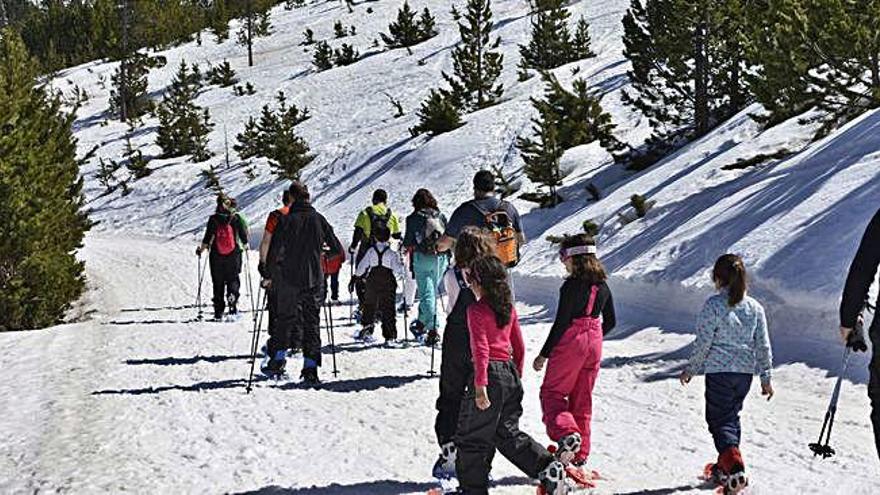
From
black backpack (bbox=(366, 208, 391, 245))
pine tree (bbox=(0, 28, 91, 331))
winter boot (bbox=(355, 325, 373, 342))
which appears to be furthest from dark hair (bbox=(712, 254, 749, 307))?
pine tree (bbox=(0, 28, 91, 331))

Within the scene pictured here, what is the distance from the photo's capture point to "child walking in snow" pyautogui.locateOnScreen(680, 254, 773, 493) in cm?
584

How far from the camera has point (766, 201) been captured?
13.4 m

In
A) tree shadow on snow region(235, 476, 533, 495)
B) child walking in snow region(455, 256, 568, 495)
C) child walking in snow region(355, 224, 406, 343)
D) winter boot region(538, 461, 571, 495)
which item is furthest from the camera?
child walking in snow region(355, 224, 406, 343)

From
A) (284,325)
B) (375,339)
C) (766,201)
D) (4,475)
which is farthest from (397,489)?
(766,201)

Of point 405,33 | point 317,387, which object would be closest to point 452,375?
point 317,387

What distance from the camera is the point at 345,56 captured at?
5119 cm

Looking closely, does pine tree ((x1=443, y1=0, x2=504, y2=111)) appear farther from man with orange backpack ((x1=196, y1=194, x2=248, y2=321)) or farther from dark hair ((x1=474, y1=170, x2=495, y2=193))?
dark hair ((x1=474, y1=170, x2=495, y2=193))

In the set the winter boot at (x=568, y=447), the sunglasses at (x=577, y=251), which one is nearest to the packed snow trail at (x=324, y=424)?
the winter boot at (x=568, y=447)

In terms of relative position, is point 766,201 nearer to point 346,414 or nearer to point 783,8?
point 783,8

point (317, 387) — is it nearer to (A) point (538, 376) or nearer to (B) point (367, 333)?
(A) point (538, 376)

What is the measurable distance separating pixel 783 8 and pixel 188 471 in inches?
454

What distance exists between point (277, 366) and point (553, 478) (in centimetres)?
466

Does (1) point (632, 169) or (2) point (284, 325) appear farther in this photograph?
(1) point (632, 169)

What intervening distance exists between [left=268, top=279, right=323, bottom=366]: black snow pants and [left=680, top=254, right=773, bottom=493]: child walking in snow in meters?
4.26
